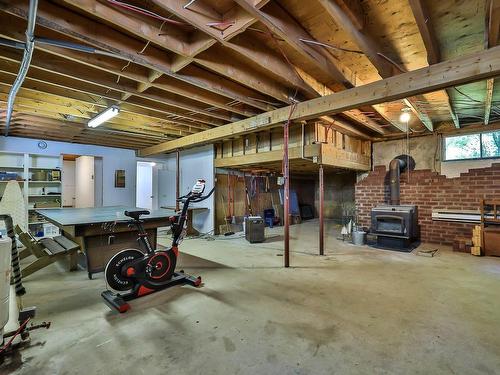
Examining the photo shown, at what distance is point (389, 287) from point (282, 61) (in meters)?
3.01

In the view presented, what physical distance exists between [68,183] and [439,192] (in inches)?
418

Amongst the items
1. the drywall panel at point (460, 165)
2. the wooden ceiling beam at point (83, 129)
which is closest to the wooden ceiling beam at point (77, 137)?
the wooden ceiling beam at point (83, 129)

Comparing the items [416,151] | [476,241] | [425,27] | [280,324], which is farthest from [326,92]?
[476,241]

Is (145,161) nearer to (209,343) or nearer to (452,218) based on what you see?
(209,343)

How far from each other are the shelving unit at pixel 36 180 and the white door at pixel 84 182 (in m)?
0.99

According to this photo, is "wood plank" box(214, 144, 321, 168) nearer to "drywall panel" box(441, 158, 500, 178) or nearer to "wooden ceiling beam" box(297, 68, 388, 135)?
"wooden ceiling beam" box(297, 68, 388, 135)

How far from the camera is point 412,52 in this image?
110 inches

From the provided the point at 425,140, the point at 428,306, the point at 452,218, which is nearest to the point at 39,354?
the point at 428,306

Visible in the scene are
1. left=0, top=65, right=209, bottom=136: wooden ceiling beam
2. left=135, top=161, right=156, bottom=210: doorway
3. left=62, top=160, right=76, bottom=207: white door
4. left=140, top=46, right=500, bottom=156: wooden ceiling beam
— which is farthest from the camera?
left=135, top=161, right=156, bottom=210: doorway

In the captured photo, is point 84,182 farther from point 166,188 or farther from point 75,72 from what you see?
point 75,72

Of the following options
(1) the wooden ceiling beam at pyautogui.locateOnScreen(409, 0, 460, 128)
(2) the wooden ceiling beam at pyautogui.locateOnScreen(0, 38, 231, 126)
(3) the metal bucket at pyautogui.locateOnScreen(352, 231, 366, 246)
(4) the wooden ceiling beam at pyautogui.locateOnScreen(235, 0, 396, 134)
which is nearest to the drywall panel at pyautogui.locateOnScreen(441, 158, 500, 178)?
(3) the metal bucket at pyautogui.locateOnScreen(352, 231, 366, 246)

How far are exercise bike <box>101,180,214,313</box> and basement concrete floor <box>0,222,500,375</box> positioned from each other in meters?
0.11

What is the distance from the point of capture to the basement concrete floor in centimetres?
176

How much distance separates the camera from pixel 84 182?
25.1 feet
